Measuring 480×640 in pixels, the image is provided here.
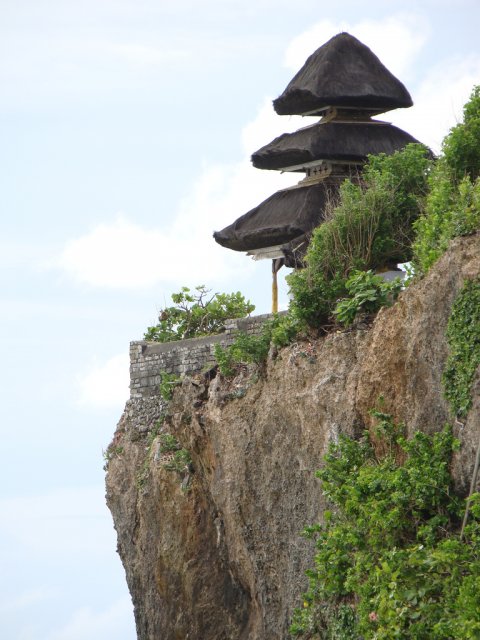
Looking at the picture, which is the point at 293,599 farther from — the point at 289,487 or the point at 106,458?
the point at 106,458

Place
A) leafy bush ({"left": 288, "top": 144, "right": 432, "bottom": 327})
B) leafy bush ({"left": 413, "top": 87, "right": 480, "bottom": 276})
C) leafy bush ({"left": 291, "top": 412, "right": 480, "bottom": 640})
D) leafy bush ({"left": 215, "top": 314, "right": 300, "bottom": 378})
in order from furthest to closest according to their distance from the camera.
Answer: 1. leafy bush ({"left": 215, "top": 314, "right": 300, "bottom": 378})
2. leafy bush ({"left": 288, "top": 144, "right": 432, "bottom": 327})
3. leafy bush ({"left": 413, "top": 87, "right": 480, "bottom": 276})
4. leafy bush ({"left": 291, "top": 412, "right": 480, "bottom": 640})

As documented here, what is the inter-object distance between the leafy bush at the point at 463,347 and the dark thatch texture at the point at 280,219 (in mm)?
8912

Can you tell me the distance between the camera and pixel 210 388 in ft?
78.9

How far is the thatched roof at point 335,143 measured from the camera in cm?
2600

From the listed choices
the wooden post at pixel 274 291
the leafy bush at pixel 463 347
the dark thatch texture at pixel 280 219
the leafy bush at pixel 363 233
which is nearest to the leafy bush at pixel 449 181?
the leafy bush at pixel 363 233

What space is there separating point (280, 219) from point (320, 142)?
1.69m

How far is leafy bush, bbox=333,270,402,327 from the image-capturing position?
20141mm

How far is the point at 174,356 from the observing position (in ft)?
84.5

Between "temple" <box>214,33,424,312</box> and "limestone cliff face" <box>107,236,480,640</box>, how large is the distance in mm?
3487

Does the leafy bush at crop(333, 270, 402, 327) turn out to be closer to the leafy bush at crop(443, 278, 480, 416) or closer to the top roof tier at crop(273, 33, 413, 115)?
the leafy bush at crop(443, 278, 480, 416)

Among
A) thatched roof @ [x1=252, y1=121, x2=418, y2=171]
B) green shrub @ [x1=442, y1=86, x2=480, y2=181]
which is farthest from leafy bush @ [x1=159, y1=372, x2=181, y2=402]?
green shrub @ [x1=442, y1=86, x2=480, y2=181]

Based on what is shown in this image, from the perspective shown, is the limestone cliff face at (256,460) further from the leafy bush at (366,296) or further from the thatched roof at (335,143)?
the thatched roof at (335,143)

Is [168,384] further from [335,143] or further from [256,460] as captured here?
[335,143]

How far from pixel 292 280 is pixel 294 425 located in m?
2.36
